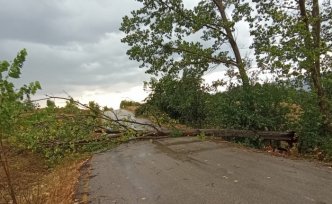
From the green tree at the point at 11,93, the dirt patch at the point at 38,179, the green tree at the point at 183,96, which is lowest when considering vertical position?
the dirt patch at the point at 38,179

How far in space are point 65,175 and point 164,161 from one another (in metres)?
2.86

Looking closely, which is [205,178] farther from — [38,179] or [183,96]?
[183,96]

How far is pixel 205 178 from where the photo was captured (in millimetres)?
9281

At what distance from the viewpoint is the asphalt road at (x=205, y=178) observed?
7.65m

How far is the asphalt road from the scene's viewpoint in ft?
25.1

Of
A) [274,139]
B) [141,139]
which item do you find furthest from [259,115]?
[141,139]

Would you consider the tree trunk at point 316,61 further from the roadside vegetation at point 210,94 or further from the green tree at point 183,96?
the green tree at point 183,96

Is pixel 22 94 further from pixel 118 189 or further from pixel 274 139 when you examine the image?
pixel 274 139

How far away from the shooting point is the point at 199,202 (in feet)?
24.4

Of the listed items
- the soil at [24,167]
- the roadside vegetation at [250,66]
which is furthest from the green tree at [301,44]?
the soil at [24,167]

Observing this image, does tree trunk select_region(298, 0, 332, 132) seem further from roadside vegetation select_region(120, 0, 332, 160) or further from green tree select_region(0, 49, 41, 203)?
green tree select_region(0, 49, 41, 203)

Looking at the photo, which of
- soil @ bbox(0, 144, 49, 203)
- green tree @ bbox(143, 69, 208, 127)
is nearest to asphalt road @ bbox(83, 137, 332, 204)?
soil @ bbox(0, 144, 49, 203)

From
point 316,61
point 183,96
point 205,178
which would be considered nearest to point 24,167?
point 205,178

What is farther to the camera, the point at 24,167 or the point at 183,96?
the point at 183,96
